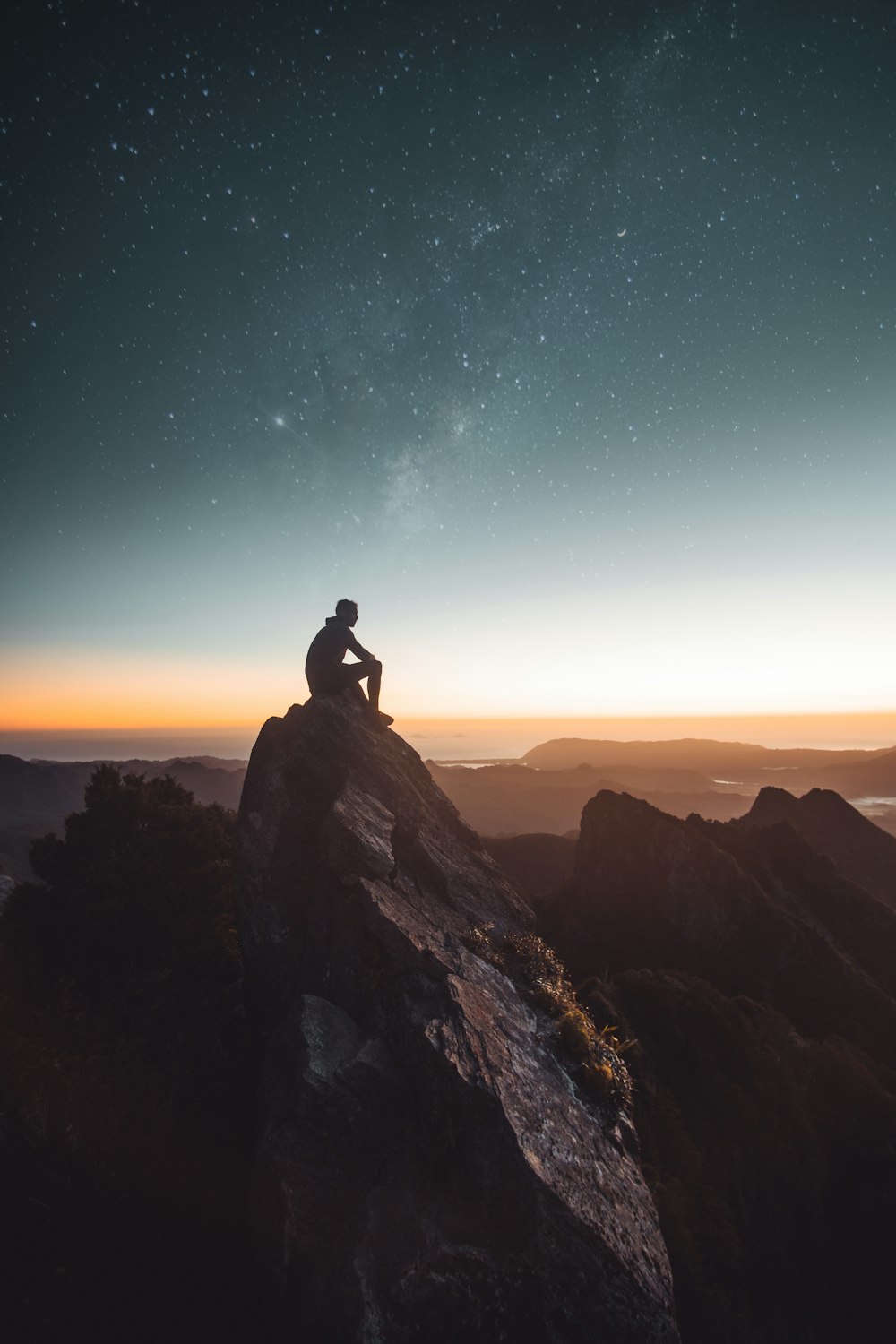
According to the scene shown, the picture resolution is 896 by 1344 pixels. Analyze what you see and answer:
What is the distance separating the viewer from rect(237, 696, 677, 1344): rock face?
761cm

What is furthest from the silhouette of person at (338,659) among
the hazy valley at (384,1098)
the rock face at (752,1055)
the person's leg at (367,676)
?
the rock face at (752,1055)

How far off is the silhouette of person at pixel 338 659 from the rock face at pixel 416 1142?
5013 millimetres

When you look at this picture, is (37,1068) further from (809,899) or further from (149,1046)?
(809,899)

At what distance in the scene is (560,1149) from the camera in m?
9.11

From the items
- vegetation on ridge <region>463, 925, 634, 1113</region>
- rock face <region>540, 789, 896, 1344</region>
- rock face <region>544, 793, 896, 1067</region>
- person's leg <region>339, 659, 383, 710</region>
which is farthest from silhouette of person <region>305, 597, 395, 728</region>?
rock face <region>544, 793, 896, 1067</region>

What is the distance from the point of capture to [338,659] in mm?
17547

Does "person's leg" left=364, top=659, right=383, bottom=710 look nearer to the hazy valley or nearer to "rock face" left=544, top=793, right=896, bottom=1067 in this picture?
the hazy valley

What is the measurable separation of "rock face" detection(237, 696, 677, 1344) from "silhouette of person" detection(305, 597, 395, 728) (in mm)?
5013

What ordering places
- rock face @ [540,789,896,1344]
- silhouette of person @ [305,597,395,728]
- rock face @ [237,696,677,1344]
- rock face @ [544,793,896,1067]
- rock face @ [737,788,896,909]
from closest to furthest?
1. rock face @ [237,696,677,1344]
2. rock face @ [540,789,896,1344]
3. silhouette of person @ [305,597,395,728]
4. rock face @ [544,793,896,1067]
5. rock face @ [737,788,896,909]

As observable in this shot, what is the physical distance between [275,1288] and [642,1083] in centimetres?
1146

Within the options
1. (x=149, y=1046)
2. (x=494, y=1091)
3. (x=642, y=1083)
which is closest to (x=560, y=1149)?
(x=494, y=1091)

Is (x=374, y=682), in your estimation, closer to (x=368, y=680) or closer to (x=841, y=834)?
(x=368, y=680)

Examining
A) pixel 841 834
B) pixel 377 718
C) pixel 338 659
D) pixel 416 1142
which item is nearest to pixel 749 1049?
pixel 416 1142

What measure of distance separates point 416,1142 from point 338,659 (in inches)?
505
